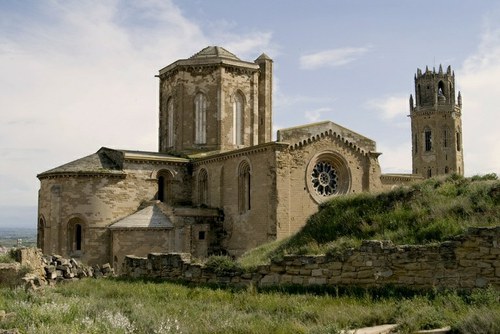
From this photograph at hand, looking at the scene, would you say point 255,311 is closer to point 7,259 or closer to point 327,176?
point 7,259

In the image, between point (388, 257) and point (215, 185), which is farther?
point (215, 185)

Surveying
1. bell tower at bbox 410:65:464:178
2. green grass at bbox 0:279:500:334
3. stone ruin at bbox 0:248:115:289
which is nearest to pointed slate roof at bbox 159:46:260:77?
stone ruin at bbox 0:248:115:289

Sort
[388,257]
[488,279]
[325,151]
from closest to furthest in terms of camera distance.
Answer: [488,279]
[388,257]
[325,151]

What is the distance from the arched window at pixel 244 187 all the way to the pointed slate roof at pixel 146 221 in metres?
3.54

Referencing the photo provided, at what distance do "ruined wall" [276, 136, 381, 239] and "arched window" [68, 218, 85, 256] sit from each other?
415 inches

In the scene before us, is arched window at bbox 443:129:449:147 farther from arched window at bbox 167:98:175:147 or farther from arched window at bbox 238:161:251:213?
arched window at bbox 238:161:251:213

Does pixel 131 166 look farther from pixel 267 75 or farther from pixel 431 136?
pixel 431 136

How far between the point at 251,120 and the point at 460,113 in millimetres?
43978

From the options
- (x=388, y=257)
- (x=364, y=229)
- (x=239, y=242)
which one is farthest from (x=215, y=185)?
(x=388, y=257)

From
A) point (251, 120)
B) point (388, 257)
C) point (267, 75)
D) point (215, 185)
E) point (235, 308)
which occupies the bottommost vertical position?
point (235, 308)

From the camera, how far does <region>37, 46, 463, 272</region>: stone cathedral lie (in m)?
26.3

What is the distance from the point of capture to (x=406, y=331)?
24.3ft

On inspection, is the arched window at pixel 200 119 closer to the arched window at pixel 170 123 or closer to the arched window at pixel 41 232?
the arched window at pixel 170 123

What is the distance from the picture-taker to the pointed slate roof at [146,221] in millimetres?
27453
